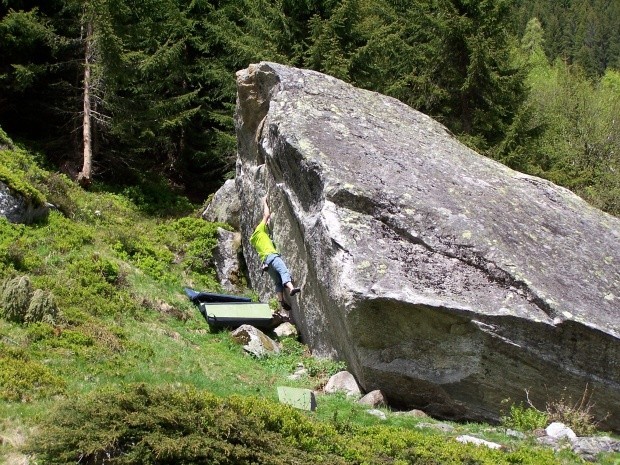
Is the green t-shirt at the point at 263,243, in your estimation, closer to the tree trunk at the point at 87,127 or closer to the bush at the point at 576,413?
the bush at the point at 576,413

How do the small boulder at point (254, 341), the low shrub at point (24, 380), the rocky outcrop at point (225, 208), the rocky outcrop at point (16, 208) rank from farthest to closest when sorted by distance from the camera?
the rocky outcrop at point (225, 208) → the rocky outcrop at point (16, 208) → the small boulder at point (254, 341) → the low shrub at point (24, 380)

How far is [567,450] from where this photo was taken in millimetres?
7637

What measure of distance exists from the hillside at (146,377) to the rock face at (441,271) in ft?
2.66

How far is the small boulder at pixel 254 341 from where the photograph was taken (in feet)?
37.0

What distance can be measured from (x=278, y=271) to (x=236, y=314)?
1.16 metres

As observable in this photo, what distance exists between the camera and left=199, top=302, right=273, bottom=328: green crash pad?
12.0 m

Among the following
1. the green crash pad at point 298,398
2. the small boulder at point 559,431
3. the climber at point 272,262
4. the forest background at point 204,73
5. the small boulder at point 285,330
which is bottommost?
the small boulder at point 285,330

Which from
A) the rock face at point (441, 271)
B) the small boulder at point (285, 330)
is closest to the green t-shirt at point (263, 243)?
the rock face at point (441, 271)

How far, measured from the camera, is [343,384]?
10.0m

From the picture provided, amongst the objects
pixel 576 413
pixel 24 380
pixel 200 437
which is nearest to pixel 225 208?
pixel 24 380

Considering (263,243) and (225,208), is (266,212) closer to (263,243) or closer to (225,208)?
(263,243)

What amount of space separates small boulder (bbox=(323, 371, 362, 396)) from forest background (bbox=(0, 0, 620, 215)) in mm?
11501

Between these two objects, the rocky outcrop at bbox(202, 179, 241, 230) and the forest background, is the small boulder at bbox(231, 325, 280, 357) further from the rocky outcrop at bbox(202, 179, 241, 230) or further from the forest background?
the forest background

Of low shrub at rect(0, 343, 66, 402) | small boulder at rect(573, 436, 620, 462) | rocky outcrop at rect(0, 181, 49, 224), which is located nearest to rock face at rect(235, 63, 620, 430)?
small boulder at rect(573, 436, 620, 462)
